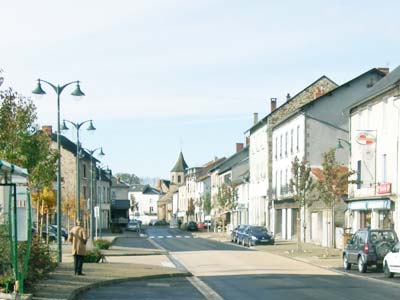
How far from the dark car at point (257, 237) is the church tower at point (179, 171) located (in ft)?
418

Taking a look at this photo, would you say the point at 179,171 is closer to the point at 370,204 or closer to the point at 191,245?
the point at 191,245

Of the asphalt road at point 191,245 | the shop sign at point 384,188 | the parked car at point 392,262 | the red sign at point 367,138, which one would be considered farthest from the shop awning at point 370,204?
the parked car at point 392,262

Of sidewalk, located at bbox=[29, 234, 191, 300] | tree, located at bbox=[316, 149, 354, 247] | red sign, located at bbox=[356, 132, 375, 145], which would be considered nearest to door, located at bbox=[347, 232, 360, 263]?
sidewalk, located at bbox=[29, 234, 191, 300]

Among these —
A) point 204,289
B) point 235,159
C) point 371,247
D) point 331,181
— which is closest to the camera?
point 204,289

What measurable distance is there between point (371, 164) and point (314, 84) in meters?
26.2

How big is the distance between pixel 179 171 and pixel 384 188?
5767 inches

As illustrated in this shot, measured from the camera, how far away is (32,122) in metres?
32.1

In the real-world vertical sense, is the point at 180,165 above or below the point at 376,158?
above

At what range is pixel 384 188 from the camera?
133 ft

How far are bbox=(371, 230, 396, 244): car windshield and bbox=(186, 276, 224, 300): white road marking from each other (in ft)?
23.9

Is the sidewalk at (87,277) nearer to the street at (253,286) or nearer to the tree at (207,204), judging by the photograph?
the street at (253,286)

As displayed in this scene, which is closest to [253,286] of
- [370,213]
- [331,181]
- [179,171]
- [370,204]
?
[331,181]

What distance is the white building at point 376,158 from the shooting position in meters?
39.6

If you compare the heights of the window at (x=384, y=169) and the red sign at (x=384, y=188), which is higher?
the window at (x=384, y=169)
